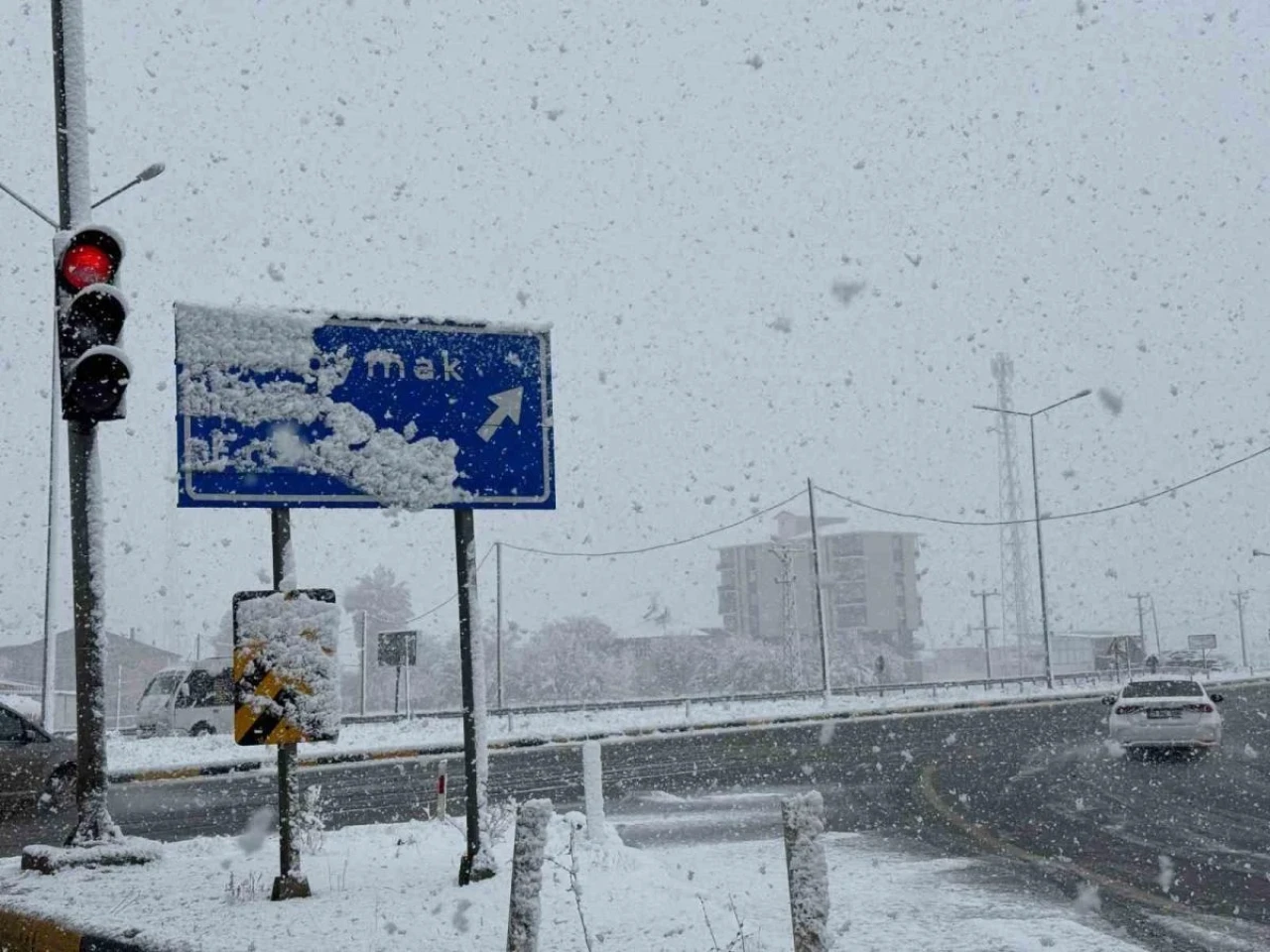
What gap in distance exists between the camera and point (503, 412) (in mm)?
Result: 8578

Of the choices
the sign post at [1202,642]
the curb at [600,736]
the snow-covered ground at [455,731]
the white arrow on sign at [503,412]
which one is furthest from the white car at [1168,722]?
the sign post at [1202,642]

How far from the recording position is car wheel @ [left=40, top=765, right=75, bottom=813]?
14.5 m

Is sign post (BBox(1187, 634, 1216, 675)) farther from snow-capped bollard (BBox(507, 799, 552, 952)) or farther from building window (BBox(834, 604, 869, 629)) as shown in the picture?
snow-capped bollard (BBox(507, 799, 552, 952))

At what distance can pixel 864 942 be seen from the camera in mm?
6770

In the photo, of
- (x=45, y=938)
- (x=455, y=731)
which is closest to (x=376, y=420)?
(x=45, y=938)

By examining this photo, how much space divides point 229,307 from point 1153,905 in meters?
6.97

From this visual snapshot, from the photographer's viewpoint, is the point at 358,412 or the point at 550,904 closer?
the point at 550,904

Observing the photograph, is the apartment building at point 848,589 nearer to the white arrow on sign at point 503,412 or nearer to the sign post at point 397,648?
the sign post at point 397,648

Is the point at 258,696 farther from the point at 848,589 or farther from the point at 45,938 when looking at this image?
the point at 848,589

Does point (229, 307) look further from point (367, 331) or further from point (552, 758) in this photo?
point (552, 758)

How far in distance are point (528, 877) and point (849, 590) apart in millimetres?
115026

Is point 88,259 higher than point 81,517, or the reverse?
point 88,259

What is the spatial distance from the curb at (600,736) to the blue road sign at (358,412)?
1526 cm

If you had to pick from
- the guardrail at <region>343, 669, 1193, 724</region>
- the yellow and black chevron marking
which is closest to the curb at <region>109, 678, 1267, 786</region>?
the guardrail at <region>343, 669, 1193, 724</region>
